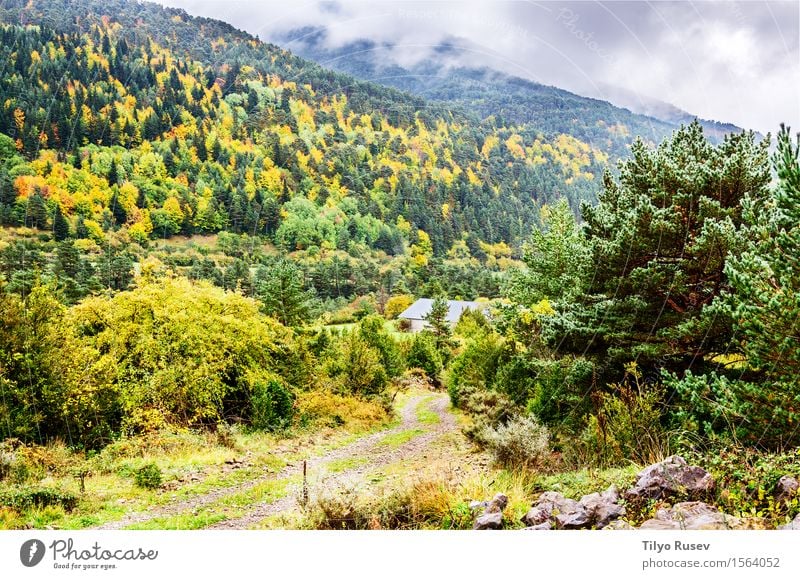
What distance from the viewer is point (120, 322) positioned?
773 cm

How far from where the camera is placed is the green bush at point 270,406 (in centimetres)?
765

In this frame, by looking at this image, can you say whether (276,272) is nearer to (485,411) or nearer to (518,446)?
(485,411)

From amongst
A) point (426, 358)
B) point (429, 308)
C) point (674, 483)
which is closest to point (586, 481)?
point (674, 483)

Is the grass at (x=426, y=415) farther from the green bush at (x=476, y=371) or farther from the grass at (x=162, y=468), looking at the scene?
the grass at (x=162, y=468)

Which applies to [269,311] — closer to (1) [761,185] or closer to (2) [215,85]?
(2) [215,85]

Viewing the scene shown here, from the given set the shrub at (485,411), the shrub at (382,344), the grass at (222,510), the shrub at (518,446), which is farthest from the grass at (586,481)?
the shrub at (382,344)

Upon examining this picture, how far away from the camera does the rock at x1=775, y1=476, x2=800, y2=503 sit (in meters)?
4.26

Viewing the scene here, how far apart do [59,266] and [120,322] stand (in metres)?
1.24

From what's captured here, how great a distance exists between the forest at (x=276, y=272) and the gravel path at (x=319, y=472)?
351 mm

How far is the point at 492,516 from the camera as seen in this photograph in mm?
4602
